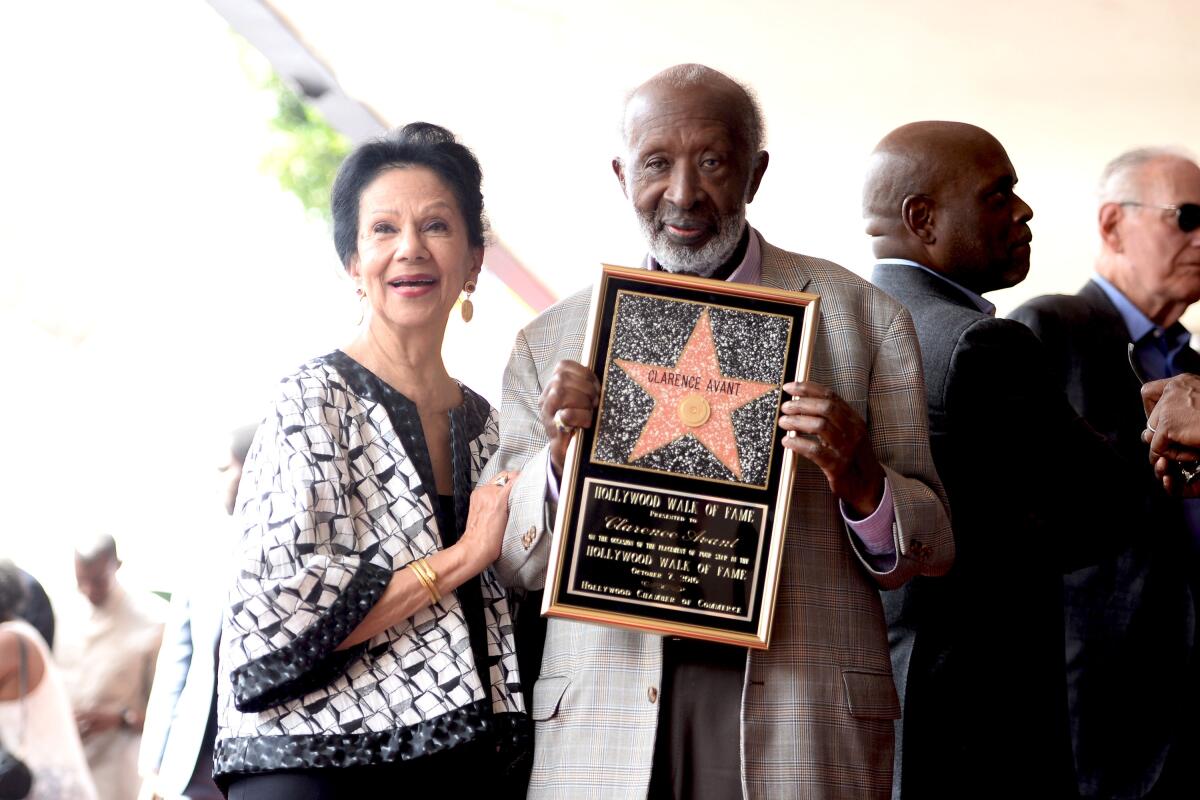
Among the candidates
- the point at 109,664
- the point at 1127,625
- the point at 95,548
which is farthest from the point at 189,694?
the point at 1127,625

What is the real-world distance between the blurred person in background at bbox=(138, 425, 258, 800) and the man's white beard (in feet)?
6.56

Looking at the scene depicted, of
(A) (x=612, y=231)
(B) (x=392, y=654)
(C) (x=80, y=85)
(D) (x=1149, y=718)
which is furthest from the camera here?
(A) (x=612, y=231)

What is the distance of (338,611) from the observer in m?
2.42

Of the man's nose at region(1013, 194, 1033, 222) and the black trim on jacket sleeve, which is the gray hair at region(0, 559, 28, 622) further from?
the man's nose at region(1013, 194, 1033, 222)

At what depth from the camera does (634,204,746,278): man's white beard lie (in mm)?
2547

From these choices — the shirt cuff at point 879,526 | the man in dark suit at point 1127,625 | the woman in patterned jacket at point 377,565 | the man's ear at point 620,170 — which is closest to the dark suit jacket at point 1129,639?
the man in dark suit at point 1127,625

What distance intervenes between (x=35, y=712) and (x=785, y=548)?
11.0 ft

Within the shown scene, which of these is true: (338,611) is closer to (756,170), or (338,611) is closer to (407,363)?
(407,363)

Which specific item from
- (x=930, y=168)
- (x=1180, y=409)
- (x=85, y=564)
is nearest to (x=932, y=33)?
(x=930, y=168)

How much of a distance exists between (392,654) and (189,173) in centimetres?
560

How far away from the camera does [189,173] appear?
24.6 feet

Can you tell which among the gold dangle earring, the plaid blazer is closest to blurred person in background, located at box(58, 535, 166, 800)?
A: the gold dangle earring

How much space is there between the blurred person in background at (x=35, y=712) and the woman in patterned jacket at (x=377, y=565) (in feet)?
8.18

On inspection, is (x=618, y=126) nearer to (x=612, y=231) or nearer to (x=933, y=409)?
(x=933, y=409)
